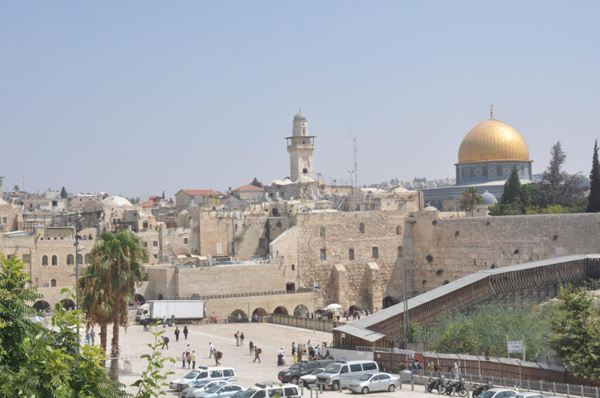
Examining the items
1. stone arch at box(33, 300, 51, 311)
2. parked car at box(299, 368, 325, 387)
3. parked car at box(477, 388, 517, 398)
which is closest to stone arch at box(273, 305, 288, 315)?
stone arch at box(33, 300, 51, 311)

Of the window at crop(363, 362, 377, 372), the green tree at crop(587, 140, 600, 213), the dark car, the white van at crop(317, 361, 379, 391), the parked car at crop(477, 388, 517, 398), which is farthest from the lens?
the green tree at crop(587, 140, 600, 213)

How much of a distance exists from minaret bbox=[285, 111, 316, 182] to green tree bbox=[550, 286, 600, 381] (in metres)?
44.3

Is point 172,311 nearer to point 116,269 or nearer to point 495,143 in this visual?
point 116,269

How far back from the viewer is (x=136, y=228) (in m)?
52.1

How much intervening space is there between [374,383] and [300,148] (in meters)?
46.3

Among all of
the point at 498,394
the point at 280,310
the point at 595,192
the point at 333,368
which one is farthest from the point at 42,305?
the point at 595,192

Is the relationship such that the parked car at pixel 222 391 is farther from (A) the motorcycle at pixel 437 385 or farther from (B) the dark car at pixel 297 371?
(A) the motorcycle at pixel 437 385

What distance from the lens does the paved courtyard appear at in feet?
76.8

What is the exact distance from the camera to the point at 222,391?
62.6 feet

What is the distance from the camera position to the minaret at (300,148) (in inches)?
2596

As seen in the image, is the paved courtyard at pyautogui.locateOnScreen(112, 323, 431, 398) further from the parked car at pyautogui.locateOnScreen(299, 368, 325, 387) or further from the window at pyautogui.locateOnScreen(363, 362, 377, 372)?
the window at pyautogui.locateOnScreen(363, 362, 377, 372)

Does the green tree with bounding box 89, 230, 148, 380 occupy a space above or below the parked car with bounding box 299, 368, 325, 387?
above

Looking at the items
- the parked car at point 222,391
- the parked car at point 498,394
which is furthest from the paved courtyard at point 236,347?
the parked car at point 498,394

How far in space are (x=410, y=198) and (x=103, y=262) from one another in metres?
38.2
